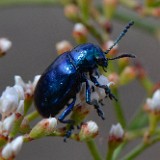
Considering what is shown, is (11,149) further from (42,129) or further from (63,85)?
(63,85)

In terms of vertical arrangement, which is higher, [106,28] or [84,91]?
[106,28]

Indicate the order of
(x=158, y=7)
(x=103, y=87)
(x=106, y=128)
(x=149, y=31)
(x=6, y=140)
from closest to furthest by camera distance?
1. (x=6, y=140)
2. (x=103, y=87)
3. (x=158, y=7)
4. (x=149, y=31)
5. (x=106, y=128)

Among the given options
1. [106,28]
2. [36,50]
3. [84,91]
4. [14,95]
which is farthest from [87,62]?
[36,50]

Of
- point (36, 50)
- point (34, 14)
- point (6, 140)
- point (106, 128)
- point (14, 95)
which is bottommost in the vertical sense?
point (6, 140)

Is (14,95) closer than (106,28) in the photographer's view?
Yes

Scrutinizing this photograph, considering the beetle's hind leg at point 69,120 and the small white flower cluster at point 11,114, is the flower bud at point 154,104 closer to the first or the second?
the beetle's hind leg at point 69,120

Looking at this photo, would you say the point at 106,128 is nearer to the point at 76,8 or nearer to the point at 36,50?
the point at 36,50

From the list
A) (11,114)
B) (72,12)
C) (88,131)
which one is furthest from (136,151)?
(72,12)
